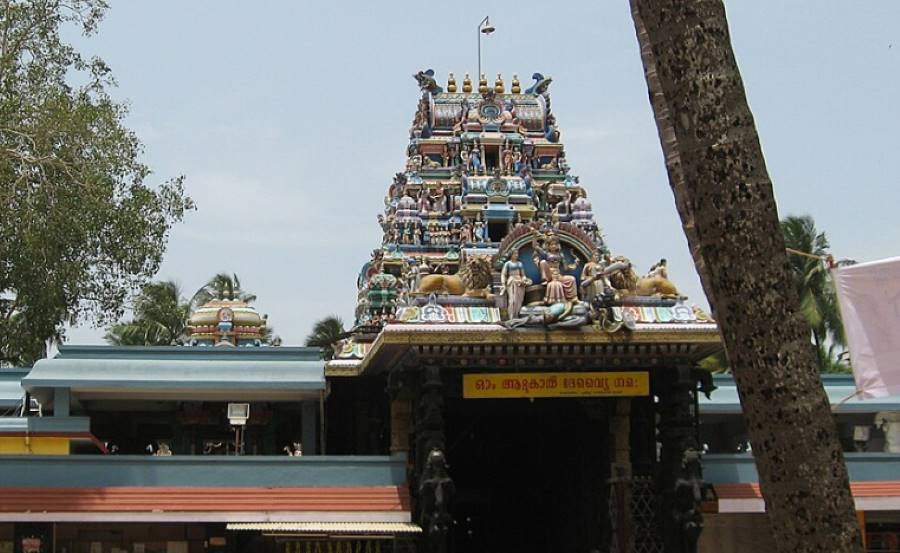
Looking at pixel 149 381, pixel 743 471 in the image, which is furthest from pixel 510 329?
pixel 149 381

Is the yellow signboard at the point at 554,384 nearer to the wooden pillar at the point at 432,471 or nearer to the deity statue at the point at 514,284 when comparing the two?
the wooden pillar at the point at 432,471

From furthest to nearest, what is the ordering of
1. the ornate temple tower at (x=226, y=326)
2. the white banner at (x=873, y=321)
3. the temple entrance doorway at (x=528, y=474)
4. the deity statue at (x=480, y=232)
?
1. the deity statue at (x=480, y=232)
2. the ornate temple tower at (x=226, y=326)
3. the temple entrance doorway at (x=528, y=474)
4. the white banner at (x=873, y=321)

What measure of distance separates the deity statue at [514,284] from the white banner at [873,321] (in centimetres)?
1080

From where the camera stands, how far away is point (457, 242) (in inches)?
1195

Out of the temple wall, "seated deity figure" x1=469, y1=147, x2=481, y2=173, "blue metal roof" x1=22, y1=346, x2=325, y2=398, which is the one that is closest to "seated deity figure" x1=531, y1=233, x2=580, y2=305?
"blue metal roof" x1=22, y1=346, x2=325, y2=398

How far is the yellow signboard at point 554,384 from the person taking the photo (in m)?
22.4

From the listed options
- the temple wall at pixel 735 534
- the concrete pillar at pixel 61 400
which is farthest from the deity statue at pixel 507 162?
the concrete pillar at pixel 61 400

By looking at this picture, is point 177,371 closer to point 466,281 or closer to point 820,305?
point 466,281

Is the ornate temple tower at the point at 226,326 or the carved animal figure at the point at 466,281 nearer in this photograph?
the carved animal figure at the point at 466,281

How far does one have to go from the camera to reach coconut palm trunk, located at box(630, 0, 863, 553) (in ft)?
23.7

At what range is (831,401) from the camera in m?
26.6

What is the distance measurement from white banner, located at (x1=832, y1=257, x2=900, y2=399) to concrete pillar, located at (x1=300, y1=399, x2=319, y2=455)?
15747 mm

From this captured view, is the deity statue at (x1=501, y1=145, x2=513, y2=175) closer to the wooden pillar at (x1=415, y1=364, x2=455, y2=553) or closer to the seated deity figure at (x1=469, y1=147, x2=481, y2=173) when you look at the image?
the seated deity figure at (x1=469, y1=147, x2=481, y2=173)

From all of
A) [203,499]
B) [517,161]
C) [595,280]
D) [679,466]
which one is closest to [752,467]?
[679,466]
